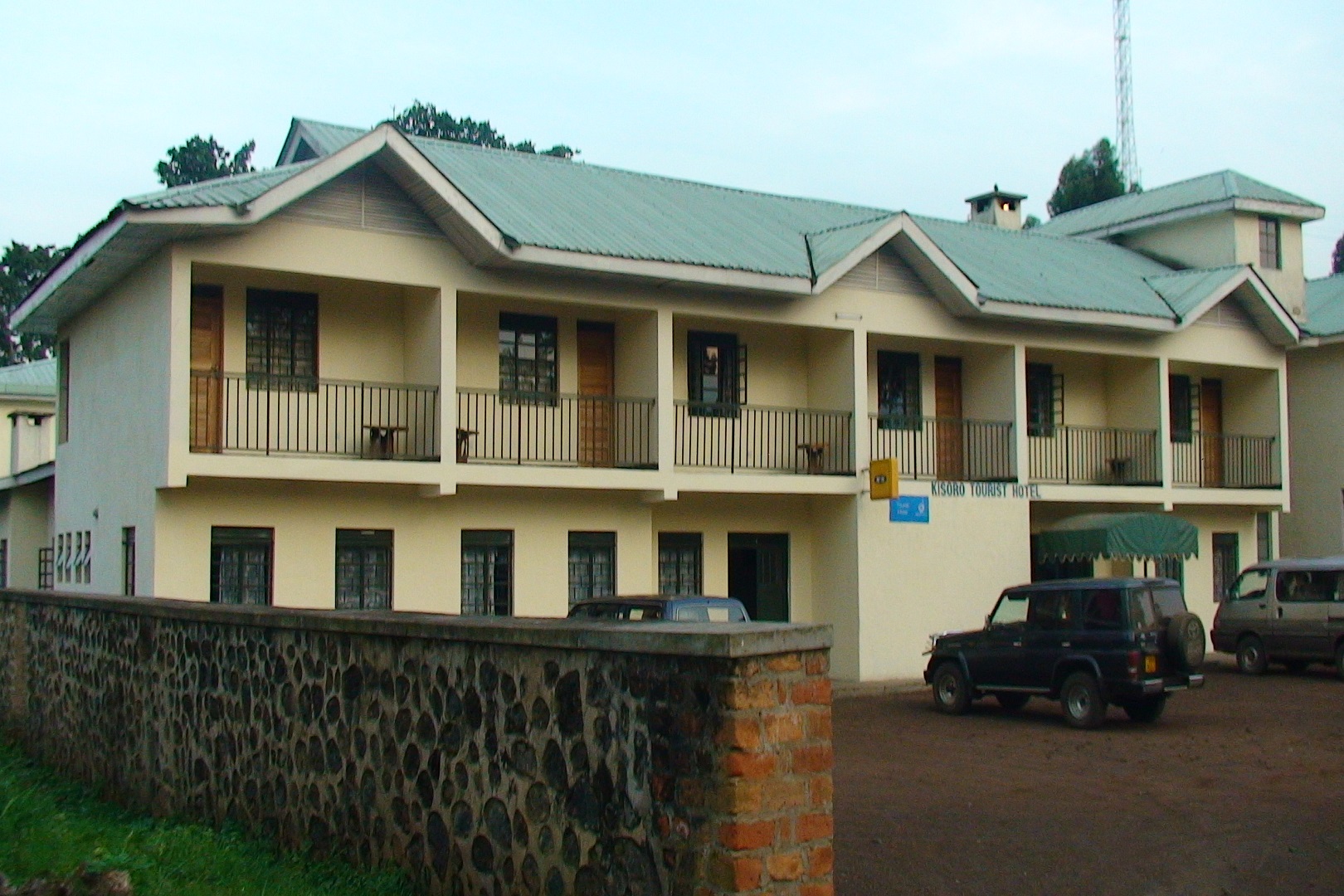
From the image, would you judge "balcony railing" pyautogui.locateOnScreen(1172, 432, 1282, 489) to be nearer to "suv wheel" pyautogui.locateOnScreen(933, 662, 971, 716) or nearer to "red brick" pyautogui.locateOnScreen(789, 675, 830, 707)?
"suv wheel" pyautogui.locateOnScreen(933, 662, 971, 716)

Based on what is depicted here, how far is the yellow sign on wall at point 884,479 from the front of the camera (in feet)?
73.0

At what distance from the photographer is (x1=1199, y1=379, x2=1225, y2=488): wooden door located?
96.3ft

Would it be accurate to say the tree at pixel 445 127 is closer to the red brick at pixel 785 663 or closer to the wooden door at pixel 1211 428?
the wooden door at pixel 1211 428

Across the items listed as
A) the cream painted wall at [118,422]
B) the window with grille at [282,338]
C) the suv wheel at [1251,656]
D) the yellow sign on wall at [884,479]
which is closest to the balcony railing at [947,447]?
the yellow sign on wall at [884,479]

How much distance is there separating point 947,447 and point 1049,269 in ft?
14.8

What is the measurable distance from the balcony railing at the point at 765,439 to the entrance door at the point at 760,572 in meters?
1.33

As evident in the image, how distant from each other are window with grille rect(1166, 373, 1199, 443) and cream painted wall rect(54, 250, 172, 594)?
20199 mm

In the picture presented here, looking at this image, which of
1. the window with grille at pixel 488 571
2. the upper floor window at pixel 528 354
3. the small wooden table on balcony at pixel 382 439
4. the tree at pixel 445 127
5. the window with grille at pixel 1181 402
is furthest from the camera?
the tree at pixel 445 127

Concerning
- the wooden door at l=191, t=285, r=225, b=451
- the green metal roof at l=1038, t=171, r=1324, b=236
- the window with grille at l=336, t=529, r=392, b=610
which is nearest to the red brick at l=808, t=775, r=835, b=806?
the wooden door at l=191, t=285, r=225, b=451

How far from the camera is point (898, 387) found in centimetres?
2530

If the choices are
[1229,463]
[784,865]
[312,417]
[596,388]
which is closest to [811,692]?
[784,865]

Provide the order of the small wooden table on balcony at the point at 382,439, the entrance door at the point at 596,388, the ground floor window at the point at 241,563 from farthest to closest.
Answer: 1. the entrance door at the point at 596,388
2. the small wooden table on balcony at the point at 382,439
3. the ground floor window at the point at 241,563

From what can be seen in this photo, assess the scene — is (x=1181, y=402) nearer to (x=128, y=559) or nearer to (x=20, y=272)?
(x=128, y=559)

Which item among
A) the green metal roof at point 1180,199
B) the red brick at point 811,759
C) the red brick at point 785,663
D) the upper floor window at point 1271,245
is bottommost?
the red brick at point 811,759
